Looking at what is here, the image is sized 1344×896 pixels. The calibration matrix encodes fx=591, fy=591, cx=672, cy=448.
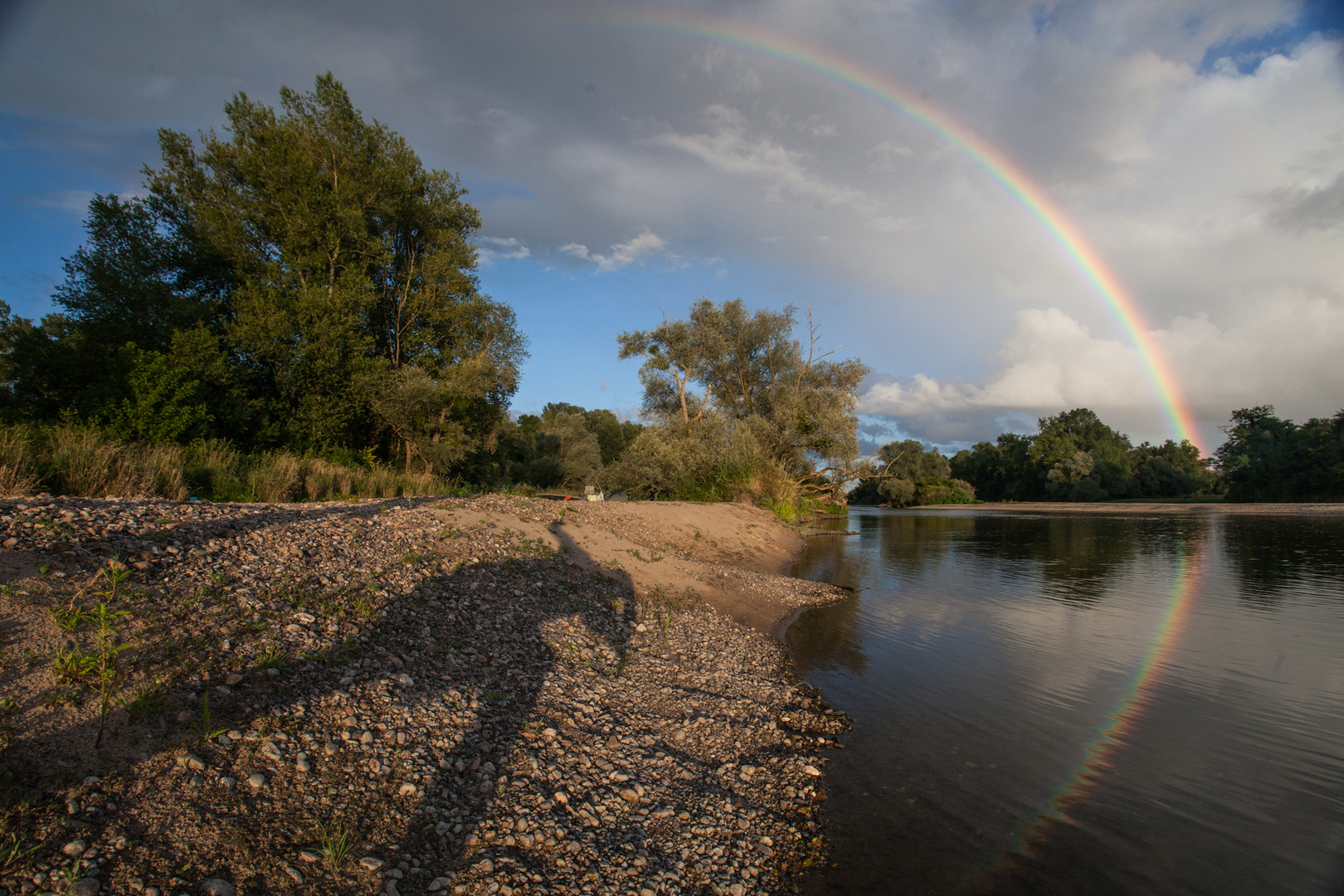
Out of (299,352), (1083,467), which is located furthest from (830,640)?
(1083,467)

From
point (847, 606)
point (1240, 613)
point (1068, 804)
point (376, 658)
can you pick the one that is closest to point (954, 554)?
point (1240, 613)

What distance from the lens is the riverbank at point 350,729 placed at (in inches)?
161

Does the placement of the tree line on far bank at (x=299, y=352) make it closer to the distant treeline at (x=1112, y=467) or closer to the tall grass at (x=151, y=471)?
the tall grass at (x=151, y=471)

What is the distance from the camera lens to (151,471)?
44.3ft

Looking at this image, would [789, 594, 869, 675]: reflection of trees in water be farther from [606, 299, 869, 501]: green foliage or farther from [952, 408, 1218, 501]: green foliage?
[952, 408, 1218, 501]: green foliage

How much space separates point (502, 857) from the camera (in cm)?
460

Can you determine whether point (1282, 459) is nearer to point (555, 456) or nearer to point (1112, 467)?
point (1112, 467)

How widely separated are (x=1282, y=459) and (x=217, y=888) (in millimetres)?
99406

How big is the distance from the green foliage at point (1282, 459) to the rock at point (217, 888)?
94664mm

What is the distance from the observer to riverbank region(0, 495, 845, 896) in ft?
13.4

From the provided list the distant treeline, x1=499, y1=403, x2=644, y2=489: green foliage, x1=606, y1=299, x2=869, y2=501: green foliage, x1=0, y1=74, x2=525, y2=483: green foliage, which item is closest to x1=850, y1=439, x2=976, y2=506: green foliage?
the distant treeline

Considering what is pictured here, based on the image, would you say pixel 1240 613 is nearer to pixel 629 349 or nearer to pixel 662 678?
pixel 662 678

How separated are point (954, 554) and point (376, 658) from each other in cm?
3070

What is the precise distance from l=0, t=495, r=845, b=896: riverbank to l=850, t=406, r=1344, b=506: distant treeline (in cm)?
4041
